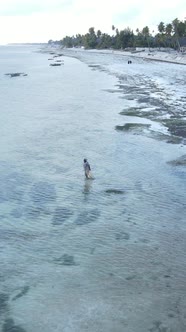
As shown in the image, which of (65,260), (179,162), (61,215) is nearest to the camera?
(65,260)

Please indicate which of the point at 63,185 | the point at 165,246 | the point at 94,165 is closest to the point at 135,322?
the point at 165,246

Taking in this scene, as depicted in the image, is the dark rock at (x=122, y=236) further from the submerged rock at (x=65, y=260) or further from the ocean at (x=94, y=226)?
the submerged rock at (x=65, y=260)

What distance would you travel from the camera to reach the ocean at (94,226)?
15.9m

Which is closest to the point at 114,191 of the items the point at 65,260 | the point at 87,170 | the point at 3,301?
the point at 87,170

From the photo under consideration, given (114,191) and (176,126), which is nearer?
(114,191)

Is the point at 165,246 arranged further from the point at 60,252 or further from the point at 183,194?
the point at 183,194

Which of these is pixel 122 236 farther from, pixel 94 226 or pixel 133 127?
pixel 133 127

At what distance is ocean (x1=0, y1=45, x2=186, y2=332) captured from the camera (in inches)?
627

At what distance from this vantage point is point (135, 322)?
1523 cm

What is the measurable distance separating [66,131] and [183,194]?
22469 millimetres

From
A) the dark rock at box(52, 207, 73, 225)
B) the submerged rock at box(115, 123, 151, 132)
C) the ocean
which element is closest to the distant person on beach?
the ocean

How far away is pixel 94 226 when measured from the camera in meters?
23.0

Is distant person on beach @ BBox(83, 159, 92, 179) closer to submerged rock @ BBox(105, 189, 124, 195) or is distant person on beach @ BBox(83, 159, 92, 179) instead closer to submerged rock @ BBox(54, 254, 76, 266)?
submerged rock @ BBox(105, 189, 124, 195)

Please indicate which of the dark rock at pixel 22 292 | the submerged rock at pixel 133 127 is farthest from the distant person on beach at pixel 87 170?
the submerged rock at pixel 133 127
